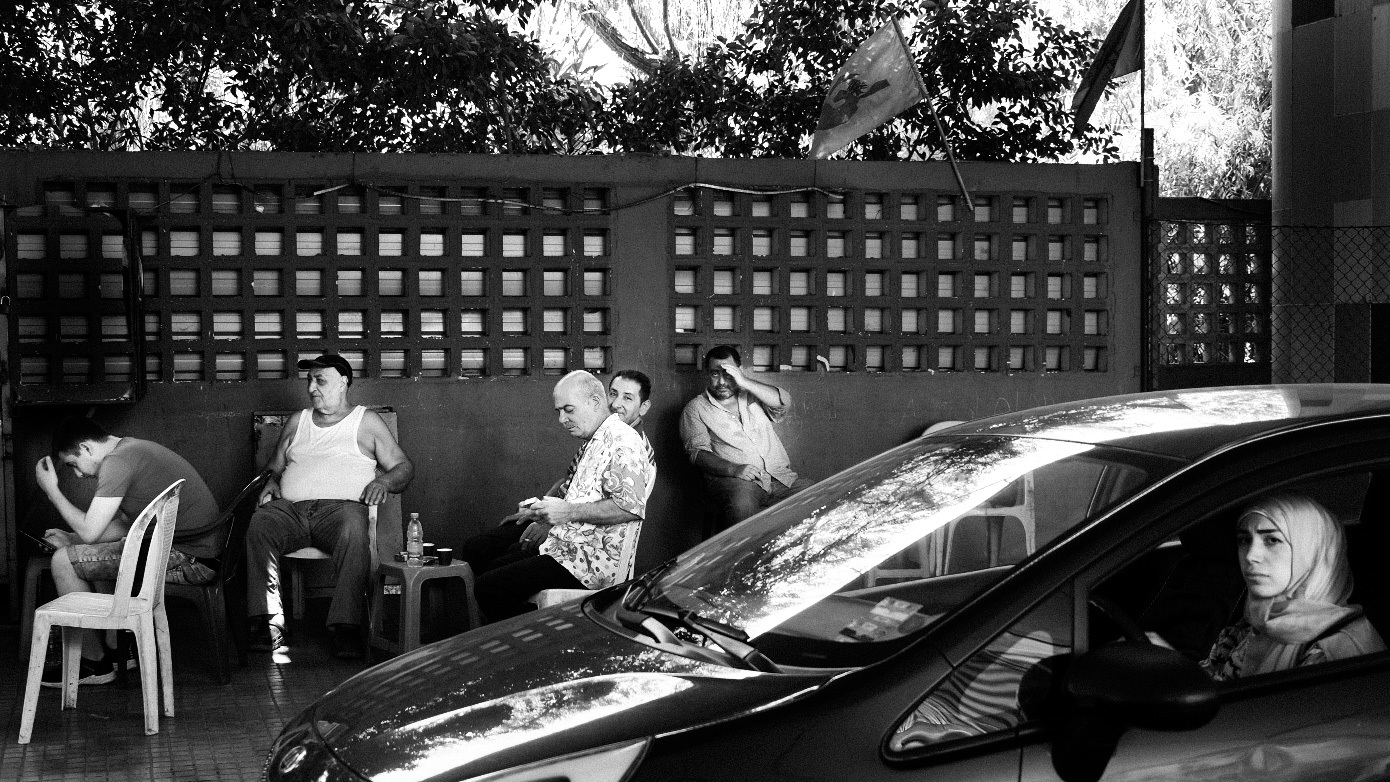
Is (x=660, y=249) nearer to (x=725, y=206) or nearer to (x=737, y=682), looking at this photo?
(x=725, y=206)

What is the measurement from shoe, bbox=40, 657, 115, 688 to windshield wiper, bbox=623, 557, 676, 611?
3.36 metres

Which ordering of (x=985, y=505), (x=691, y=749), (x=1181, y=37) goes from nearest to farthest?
(x=691, y=749)
(x=985, y=505)
(x=1181, y=37)

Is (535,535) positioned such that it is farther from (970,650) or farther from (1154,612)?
(970,650)

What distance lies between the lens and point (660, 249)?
813 centimetres

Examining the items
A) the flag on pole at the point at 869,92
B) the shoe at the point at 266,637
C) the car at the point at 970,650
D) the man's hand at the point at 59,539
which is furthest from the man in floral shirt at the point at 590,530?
the flag on pole at the point at 869,92

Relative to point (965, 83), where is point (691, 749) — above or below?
below

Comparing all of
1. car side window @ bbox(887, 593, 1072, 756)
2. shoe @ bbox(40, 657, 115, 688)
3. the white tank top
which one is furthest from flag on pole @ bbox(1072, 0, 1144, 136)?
car side window @ bbox(887, 593, 1072, 756)

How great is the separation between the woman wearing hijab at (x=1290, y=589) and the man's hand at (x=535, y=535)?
12.2 ft

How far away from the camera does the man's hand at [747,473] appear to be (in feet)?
25.3

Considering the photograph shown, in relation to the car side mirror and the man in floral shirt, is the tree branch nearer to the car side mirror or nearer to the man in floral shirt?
the man in floral shirt

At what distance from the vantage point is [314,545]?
6.80m

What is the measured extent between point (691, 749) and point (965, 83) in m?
9.18

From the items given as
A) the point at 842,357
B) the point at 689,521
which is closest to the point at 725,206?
the point at 842,357

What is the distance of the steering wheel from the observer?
2.57 m
